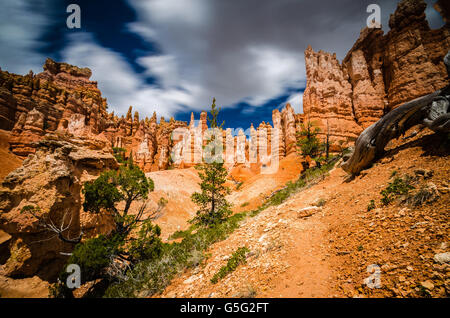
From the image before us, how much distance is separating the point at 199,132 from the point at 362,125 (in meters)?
38.6

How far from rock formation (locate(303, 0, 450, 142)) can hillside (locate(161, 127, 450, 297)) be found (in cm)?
2975

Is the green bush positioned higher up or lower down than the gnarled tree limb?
lower down

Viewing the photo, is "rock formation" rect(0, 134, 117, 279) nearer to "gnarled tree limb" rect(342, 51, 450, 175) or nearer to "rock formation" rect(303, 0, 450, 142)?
"gnarled tree limb" rect(342, 51, 450, 175)

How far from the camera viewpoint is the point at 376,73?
34.6 m

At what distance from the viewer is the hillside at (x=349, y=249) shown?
96.0 inches

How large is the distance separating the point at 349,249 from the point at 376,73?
150ft

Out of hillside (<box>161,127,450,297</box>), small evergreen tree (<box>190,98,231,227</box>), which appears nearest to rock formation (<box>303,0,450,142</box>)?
small evergreen tree (<box>190,98,231,227</box>)

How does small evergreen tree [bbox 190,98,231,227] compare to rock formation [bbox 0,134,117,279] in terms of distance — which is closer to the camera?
rock formation [bbox 0,134,117,279]

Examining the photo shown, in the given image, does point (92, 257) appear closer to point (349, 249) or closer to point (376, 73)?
point (349, 249)

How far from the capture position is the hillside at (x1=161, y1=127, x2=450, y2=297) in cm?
244

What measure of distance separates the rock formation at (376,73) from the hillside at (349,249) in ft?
97.6

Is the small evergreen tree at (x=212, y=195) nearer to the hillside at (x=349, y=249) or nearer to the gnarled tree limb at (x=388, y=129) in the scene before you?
the hillside at (x=349, y=249)

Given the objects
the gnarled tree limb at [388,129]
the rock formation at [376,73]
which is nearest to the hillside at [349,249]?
the gnarled tree limb at [388,129]
